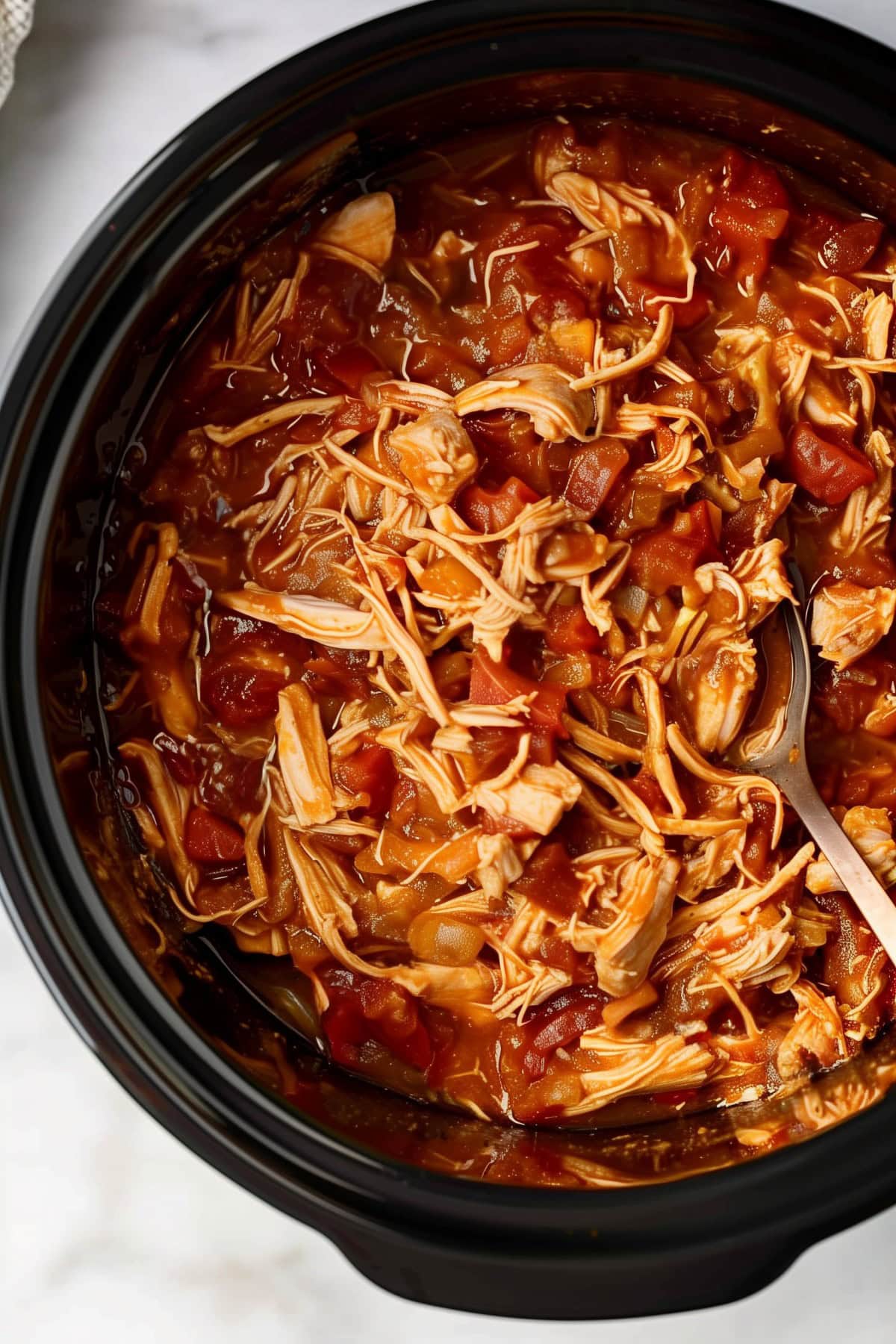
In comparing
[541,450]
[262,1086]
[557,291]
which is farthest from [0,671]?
[557,291]

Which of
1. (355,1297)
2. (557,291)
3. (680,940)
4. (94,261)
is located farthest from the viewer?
(355,1297)

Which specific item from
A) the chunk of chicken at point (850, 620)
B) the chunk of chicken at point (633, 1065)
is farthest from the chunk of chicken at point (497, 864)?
the chunk of chicken at point (850, 620)

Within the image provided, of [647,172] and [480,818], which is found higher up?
[647,172]

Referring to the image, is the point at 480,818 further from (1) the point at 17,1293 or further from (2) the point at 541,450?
(1) the point at 17,1293

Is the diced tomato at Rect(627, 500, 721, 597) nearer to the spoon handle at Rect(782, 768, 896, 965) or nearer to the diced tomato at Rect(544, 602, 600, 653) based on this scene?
the diced tomato at Rect(544, 602, 600, 653)

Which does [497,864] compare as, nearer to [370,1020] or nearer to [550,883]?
[550,883]

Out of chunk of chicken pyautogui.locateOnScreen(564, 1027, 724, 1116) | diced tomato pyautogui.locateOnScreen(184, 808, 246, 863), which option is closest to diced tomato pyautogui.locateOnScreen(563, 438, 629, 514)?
diced tomato pyautogui.locateOnScreen(184, 808, 246, 863)
